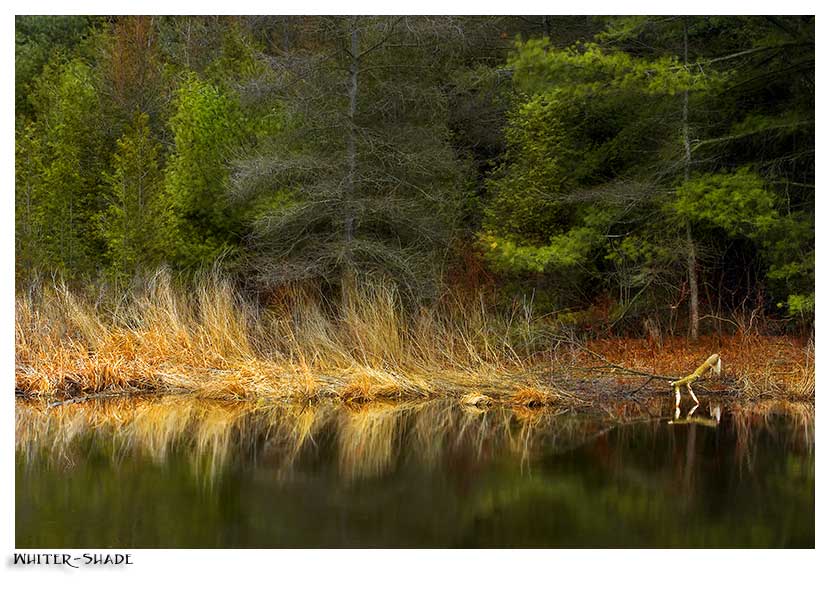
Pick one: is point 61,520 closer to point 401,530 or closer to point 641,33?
point 401,530

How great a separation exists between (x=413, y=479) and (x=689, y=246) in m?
6.32

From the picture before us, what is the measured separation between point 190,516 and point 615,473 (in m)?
2.98

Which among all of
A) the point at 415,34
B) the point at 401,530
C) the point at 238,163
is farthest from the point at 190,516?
the point at 415,34

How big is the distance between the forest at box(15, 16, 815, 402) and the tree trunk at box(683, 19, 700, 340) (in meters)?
0.04

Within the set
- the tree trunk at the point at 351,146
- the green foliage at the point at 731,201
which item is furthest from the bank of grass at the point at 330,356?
the tree trunk at the point at 351,146

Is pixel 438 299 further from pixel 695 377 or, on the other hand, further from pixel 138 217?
pixel 138 217

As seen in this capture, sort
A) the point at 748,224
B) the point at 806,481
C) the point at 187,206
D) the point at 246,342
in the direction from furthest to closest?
the point at 187,206, the point at 748,224, the point at 246,342, the point at 806,481

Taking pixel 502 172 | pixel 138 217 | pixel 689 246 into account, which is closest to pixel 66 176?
pixel 138 217

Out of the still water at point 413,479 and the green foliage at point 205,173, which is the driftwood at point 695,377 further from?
the green foliage at point 205,173

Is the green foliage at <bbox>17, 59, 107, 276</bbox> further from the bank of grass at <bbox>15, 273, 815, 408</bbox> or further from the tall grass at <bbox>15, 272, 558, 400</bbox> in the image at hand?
the tall grass at <bbox>15, 272, 558, 400</bbox>

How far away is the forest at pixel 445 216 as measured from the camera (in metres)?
11.1

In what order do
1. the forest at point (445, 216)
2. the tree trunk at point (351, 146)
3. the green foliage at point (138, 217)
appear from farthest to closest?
the green foliage at point (138, 217), the tree trunk at point (351, 146), the forest at point (445, 216)

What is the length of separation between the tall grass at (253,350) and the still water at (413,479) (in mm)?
658

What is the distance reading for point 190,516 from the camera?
6613 millimetres
